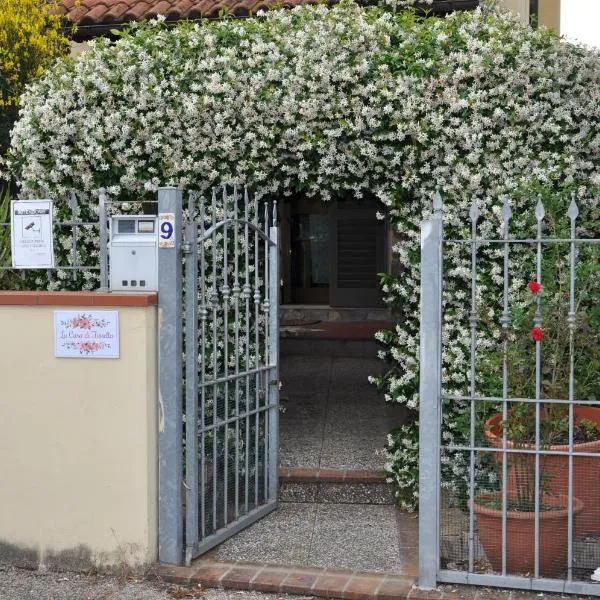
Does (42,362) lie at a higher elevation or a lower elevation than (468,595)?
higher

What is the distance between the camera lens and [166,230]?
4574 millimetres

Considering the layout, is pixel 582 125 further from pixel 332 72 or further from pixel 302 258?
pixel 302 258

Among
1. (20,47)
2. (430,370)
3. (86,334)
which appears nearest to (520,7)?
(20,47)

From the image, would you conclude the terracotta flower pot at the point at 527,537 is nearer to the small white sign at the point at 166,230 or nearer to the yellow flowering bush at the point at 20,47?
the small white sign at the point at 166,230

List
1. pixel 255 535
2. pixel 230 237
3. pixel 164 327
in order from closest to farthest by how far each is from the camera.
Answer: pixel 164 327
pixel 255 535
pixel 230 237

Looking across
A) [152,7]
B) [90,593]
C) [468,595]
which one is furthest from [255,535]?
[152,7]

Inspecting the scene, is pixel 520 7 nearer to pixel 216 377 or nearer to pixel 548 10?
pixel 548 10

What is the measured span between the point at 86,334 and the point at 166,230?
733mm

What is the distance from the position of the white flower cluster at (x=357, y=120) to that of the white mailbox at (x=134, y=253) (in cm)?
90

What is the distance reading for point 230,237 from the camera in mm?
5711

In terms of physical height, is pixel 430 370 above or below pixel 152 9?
below

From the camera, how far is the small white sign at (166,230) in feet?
15.0

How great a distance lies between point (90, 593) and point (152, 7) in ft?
21.8

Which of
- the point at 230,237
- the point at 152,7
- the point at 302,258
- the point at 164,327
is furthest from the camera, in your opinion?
the point at 302,258
